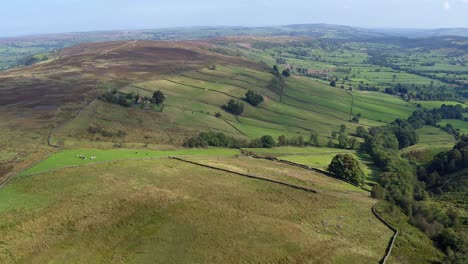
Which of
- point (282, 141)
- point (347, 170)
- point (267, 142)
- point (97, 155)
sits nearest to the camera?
point (97, 155)

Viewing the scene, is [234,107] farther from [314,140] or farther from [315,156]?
[315,156]

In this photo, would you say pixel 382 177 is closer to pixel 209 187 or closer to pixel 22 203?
pixel 209 187

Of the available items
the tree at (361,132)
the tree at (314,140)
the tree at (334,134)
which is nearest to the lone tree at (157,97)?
the tree at (314,140)

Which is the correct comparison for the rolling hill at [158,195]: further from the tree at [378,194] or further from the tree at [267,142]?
the tree at [267,142]

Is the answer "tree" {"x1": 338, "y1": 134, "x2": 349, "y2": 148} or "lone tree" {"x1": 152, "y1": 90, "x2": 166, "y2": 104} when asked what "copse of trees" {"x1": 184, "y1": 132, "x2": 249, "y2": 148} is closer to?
"lone tree" {"x1": 152, "y1": 90, "x2": 166, "y2": 104}

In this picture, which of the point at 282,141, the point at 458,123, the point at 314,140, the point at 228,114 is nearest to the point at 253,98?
the point at 228,114

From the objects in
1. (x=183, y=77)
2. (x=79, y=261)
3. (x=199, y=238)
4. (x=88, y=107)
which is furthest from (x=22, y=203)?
(x=183, y=77)

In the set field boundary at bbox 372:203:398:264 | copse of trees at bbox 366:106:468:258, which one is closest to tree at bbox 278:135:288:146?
copse of trees at bbox 366:106:468:258
